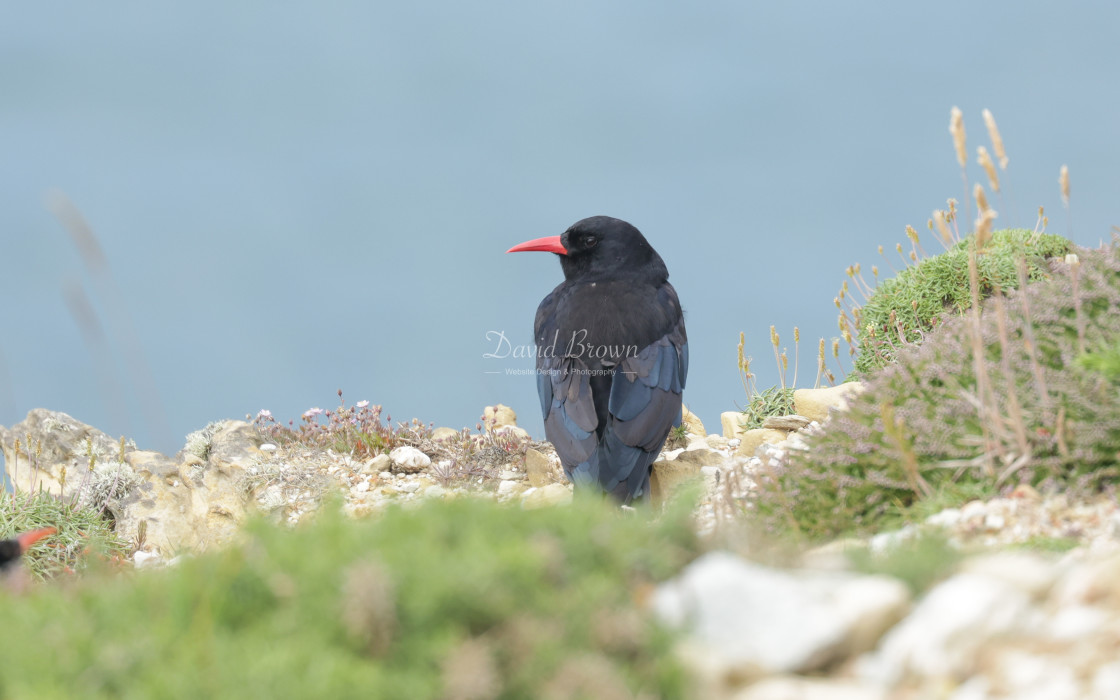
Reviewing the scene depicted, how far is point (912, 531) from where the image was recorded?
4.00m

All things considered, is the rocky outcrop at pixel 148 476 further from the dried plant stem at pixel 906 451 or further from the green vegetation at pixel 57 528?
the dried plant stem at pixel 906 451

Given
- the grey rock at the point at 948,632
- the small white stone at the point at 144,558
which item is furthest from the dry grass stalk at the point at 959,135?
the small white stone at the point at 144,558

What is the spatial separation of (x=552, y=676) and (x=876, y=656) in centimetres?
96

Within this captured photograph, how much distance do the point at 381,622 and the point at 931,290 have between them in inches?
318

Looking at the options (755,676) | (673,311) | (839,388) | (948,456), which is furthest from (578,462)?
(755,676)

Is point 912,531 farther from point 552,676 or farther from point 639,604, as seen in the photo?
point 552,676

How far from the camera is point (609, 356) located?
712 centimetres

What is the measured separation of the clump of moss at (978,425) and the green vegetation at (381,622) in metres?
1.92

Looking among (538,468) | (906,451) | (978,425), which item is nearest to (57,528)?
(538,468)

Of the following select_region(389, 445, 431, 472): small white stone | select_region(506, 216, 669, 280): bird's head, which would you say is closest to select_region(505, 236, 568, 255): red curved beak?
select_region(506, 216, 669, 280): bird's head

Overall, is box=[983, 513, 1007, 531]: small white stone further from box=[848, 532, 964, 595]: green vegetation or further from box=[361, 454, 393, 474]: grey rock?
box=[361, 454, 393, 474]: grey rock

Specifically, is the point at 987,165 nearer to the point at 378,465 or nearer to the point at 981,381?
the point at 981,381

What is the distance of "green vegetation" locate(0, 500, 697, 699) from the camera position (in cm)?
252

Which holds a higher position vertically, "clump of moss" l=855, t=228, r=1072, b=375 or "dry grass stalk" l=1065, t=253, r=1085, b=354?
"clump of moss" l=855, t=228, r=1072, b=375
